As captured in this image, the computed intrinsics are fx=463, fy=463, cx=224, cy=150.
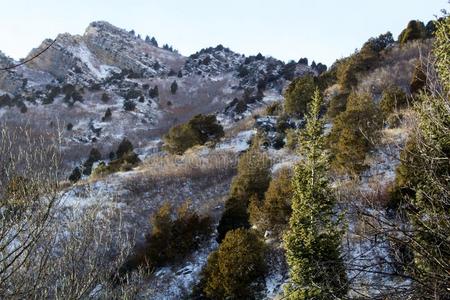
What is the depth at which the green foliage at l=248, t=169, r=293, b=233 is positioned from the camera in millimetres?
18938

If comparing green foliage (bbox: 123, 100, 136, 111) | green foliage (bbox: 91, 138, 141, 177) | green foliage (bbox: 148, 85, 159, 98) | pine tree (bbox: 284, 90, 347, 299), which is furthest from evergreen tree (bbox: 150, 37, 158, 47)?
pine tree (bbox: 284, 90, 347, 299)

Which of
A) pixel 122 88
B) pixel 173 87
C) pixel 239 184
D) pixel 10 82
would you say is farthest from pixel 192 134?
pixel 10 82

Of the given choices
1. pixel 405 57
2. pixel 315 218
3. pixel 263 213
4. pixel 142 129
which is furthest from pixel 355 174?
pixel 142 129

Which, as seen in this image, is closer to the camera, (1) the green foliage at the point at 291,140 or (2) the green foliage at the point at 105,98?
(1) the green foliage at the point at 291,140

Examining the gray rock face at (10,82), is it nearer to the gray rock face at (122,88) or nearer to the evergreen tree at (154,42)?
the gray rock face at (122,88)

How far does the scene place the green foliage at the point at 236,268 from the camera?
16.7 m

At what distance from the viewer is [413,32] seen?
128 ft

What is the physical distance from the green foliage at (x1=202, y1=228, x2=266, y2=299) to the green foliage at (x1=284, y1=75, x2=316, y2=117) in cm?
1953

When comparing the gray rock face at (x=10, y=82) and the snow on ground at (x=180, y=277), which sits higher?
the gray rock face at (x=10, y=82)

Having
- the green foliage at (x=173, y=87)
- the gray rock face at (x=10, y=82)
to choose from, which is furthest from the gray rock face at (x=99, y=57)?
the green foliage at (x=173, y=87)

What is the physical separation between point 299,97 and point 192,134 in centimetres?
906

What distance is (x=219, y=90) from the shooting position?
2987 inches

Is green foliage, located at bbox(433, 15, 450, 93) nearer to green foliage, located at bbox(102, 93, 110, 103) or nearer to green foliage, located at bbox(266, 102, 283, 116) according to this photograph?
green foliage, located at bbox(266, 102, 283, 116)

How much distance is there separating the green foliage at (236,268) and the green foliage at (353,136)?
6.11m
